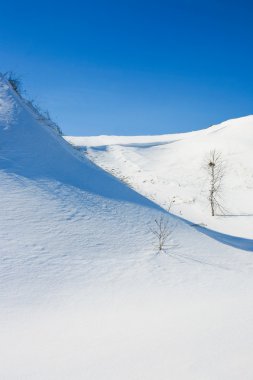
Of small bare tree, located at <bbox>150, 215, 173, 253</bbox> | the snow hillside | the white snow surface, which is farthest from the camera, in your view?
the snow hillside

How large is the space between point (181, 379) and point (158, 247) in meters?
4.75

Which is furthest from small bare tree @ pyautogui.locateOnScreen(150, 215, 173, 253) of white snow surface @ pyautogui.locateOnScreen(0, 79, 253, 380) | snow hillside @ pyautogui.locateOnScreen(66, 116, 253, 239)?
snow hillside @ pyautogui.locateOnScreen(66, 116, 253, 239)

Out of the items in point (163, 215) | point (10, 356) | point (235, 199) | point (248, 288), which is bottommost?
point (10, 356)

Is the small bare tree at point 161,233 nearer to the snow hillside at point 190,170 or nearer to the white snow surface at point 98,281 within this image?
the white snow surface at point 98,281

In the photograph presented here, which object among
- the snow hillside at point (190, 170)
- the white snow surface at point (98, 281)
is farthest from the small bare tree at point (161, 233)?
the snow hillside at point (190, 170)

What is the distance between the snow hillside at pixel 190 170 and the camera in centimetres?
1677

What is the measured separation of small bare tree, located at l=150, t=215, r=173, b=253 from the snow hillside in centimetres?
421

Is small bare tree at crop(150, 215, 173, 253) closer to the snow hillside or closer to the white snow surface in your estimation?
the white snow surface

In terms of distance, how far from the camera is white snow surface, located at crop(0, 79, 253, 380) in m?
3.86

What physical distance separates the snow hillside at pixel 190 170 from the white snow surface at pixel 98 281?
5576 millimetres

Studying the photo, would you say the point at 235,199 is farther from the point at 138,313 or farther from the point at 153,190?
the point at 138,313

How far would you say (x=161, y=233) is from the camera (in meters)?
8.57

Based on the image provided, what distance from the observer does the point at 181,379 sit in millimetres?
3479

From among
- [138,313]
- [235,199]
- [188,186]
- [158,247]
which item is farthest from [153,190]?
[138,313]
